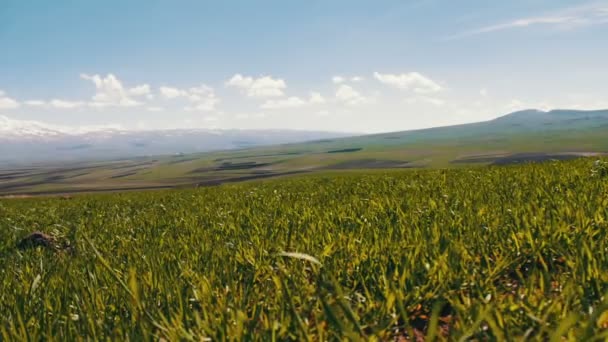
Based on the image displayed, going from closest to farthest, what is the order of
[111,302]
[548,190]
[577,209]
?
1. [111,302]
2. [577,209]
3. [548,190]

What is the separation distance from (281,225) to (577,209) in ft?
10.4

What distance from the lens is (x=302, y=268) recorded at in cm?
331

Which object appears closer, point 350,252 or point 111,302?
point 111,302

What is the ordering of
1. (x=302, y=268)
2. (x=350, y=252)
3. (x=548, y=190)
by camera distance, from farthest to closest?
(x=548, y=190) < (x=350, y=252) < (x=302, y=268)

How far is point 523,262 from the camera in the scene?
3.12 metres

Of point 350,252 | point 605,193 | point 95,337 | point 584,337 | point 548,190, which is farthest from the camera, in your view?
point 548,190

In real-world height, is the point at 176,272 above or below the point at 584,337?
below

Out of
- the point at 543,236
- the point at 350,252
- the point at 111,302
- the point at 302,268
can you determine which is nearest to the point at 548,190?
the point at 543,236

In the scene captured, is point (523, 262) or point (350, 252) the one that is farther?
point (350, 252)

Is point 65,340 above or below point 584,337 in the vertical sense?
below

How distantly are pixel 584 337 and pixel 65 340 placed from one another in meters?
2.28

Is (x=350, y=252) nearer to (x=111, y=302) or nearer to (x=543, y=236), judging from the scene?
(x=543, y=236)

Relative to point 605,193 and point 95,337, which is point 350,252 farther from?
point 605,193

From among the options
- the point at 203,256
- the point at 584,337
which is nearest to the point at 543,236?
the point at 584,337
